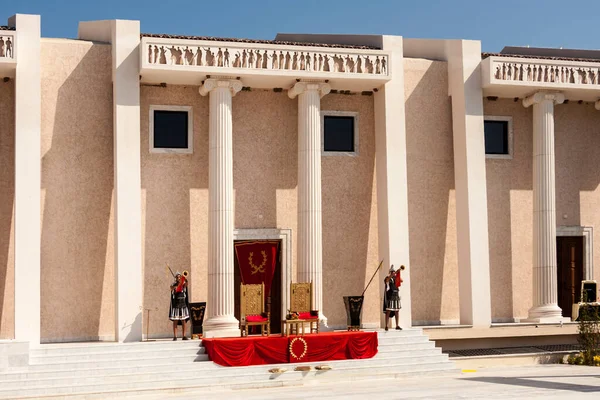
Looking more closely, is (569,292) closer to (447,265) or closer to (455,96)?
(447,265)

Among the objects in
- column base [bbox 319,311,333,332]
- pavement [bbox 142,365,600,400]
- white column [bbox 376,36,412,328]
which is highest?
white column [bbox 376,36,412,328]

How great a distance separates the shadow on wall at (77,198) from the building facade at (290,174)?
4 centimetres

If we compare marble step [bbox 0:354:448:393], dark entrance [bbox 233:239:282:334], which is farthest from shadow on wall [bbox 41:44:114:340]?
marble step [bbox 0:354:448:393]

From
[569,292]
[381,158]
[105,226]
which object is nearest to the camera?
[105,226]

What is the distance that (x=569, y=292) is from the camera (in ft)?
94.0

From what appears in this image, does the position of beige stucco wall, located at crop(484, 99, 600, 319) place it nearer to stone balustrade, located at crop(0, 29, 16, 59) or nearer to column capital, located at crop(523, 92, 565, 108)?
column capital, located at crop(523, 92, 565, 108)

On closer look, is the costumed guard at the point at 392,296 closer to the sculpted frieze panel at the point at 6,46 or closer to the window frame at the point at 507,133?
the window frame at the point at 507,133

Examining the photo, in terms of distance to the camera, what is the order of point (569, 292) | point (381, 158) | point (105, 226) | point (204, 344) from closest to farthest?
1. point (204, 344)
2. point (105, 226)
3. point (381, 158)
4. point (569, 292)

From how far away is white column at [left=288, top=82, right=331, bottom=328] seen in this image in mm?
25266

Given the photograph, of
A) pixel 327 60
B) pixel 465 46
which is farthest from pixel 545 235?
pixel 327 60

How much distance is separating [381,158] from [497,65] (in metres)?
4.82

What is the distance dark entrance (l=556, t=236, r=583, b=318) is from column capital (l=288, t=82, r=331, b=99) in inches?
374

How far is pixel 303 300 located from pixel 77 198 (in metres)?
7.15

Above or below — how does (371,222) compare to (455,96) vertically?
below
